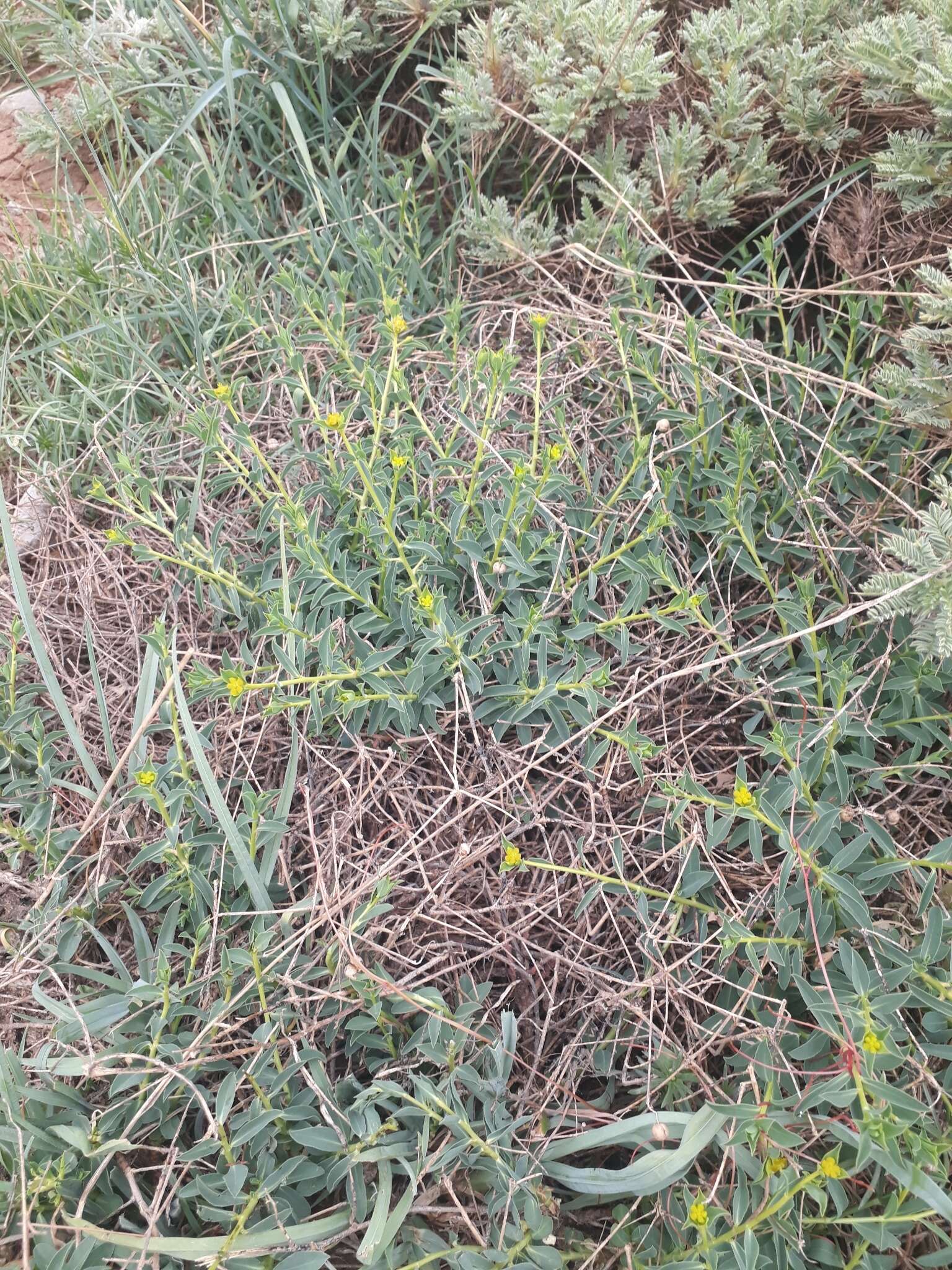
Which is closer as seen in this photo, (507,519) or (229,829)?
(229,829)

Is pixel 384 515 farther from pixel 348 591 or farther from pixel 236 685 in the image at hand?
pixel 236 685

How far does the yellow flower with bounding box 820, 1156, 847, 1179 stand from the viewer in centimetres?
114

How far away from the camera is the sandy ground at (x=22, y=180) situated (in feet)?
10.2

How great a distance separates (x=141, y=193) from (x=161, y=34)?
2.44 feet

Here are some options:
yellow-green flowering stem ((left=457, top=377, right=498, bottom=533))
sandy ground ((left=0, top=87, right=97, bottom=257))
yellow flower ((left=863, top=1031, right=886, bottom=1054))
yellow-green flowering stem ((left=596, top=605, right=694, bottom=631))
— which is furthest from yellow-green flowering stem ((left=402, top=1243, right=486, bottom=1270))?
sandy ground ((left=0, top=87, right=97, bottom=257))

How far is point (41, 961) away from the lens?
5.27 feet

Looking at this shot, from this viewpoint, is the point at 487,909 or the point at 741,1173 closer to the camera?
the point at 741,1173

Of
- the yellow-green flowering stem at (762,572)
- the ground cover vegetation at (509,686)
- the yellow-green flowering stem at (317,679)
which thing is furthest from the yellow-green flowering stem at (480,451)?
the yellow-green flowering stem at (762,572)

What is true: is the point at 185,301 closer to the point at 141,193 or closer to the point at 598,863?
the point at 141,193

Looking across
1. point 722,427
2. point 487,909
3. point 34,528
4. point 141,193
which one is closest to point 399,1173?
point 487,909

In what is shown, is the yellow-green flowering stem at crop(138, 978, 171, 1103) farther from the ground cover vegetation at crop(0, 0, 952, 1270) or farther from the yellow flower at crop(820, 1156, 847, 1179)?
the yellow flower at crop(820, 1156, 847, 1179)

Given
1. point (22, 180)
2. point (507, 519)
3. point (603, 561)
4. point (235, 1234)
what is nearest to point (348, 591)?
point (507, 519)

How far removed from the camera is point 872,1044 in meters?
1.14

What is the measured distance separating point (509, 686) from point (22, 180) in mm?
2951
